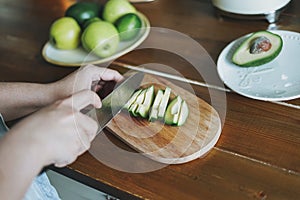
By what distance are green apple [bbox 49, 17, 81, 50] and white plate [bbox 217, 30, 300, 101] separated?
1.14 feet

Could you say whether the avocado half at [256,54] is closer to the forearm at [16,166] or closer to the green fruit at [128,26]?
the green fruit at [128,26]

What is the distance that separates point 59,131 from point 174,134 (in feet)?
0.70

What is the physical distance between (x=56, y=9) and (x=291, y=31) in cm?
65

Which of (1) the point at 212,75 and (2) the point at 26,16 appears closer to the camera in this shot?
(1) the point at 212,75

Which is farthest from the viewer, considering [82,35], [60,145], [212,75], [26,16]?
[26,16]

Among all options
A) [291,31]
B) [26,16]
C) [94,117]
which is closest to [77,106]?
[94,117]

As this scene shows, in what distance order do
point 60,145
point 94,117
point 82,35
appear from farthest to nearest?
point 82,35
point 94,117
point 60,145

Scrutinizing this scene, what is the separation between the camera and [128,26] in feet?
3.81

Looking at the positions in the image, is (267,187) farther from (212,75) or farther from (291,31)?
(291,31)

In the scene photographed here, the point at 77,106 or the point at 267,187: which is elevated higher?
the point at 77,106

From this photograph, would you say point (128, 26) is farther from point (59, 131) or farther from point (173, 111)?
point (59, 131)

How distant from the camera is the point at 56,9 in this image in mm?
1391

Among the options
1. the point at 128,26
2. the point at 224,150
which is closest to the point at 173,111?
the point at 224,150

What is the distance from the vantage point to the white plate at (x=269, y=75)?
956 mm
